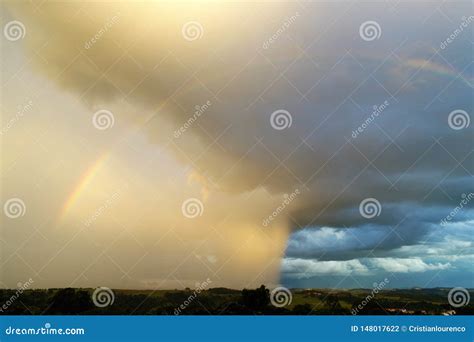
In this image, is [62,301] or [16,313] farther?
[62,301]

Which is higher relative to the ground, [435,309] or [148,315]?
[435,309]

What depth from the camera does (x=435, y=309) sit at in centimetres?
2683

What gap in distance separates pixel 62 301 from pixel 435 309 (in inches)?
708

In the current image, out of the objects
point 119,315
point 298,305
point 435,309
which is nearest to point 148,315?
point 119,315

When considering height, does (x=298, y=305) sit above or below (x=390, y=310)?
below

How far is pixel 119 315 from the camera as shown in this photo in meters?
26.0

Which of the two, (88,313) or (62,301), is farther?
(62,301)

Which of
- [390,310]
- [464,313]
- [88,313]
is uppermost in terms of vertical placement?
[464,313]

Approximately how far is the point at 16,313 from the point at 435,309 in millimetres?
19265

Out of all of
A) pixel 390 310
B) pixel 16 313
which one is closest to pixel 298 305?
pixel 390 310

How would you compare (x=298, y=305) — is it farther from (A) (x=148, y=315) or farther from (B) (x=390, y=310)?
(A) (x=148, y=315)
